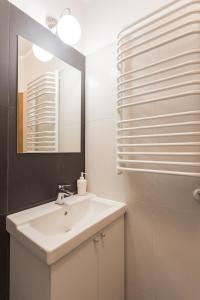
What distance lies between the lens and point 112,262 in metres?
1.11

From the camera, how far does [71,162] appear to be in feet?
4.72

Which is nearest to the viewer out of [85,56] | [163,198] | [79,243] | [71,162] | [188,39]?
[79,243]

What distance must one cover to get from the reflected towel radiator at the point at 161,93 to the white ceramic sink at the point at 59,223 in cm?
34

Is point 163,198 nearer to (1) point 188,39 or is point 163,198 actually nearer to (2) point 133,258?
(2) point 133,258

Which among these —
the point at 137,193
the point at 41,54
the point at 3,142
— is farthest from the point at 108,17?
the point at 137,193

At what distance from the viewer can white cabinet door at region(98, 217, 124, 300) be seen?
1.01 m

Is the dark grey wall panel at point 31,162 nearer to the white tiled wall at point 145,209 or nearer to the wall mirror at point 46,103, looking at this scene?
the wall mirror at point 46,103

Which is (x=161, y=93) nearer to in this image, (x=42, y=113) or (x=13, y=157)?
(x=42, y=113)

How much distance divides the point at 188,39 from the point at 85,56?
874 mm

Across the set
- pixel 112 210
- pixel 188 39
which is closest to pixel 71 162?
pixel 112 210

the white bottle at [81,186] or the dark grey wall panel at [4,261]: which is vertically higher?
the white bottle at [81,186]

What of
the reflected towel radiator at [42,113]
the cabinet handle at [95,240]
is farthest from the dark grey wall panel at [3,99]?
the cabinet handle at [95,240]

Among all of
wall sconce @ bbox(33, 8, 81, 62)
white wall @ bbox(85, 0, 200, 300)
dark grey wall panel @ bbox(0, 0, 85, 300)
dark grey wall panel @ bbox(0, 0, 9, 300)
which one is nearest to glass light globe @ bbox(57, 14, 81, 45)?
wall sconce @ bbox(33, 8, 81, 62)

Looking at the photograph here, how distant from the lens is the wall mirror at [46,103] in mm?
1097
